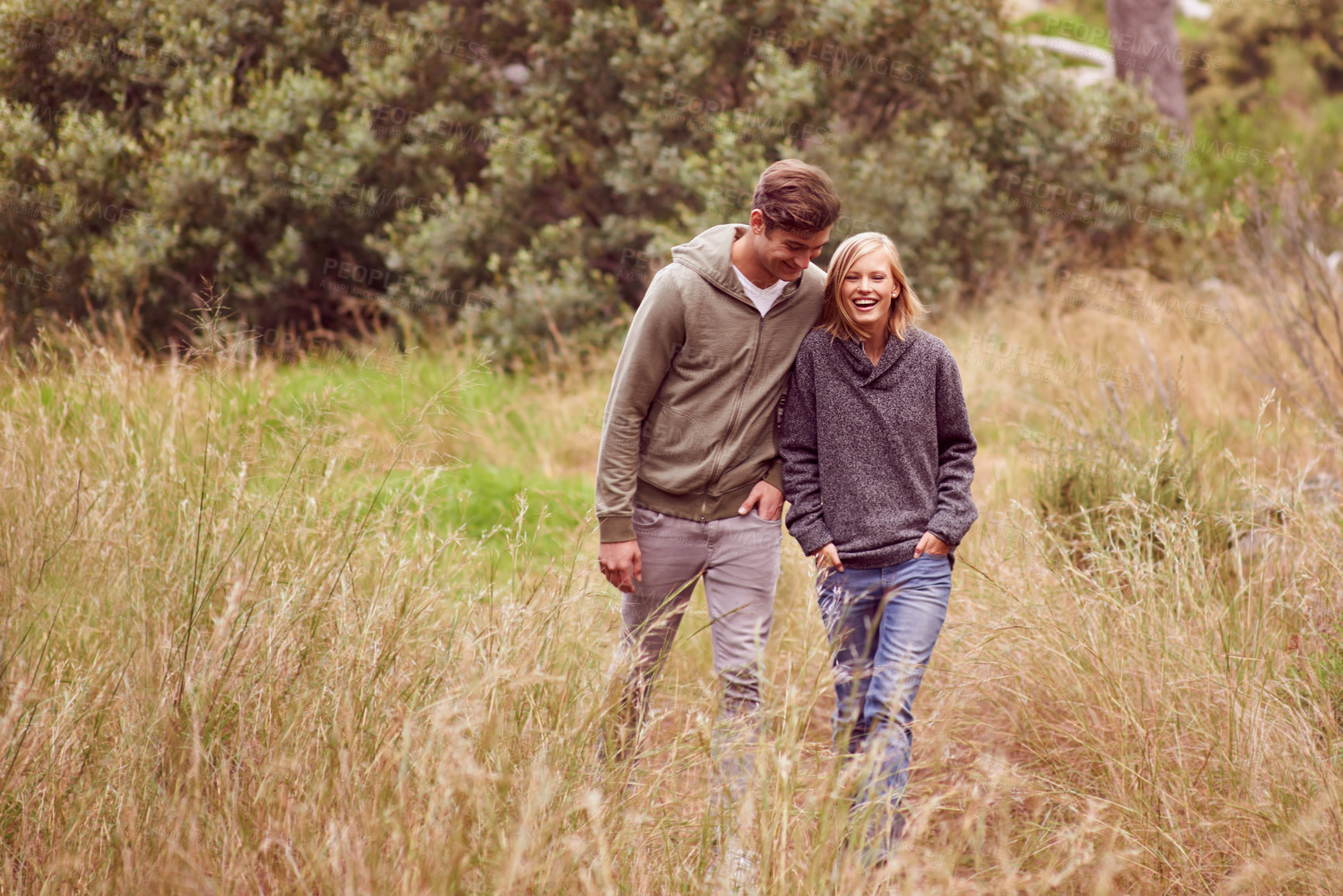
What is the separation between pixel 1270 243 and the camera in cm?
632

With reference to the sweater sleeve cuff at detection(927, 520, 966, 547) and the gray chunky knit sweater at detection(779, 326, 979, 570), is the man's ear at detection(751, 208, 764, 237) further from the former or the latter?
the sweater sleeve cuff at detection(927, 520, 966, 547)

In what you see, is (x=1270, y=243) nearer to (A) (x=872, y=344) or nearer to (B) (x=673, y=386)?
(A) (x=872, y=344)

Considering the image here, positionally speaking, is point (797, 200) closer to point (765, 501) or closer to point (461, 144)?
point (765, 501)

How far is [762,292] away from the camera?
3.18 m

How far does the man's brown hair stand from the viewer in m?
2.90

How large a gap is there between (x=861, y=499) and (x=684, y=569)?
1.79 feet

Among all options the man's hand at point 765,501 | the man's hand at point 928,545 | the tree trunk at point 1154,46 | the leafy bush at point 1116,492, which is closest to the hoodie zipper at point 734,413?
the man's hand at point 765,501

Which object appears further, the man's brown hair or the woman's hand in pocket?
the woman's hand in pocket

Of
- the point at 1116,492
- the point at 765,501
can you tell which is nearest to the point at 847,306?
the point at 765,501

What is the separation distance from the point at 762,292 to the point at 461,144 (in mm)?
6699

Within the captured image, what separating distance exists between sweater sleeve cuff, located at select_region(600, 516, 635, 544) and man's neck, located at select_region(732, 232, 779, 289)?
758 millimetres

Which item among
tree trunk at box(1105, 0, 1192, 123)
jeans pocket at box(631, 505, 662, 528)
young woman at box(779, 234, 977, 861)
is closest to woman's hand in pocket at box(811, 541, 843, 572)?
young woman at box(779, 234, 977, 861)

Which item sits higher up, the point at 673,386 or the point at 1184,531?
the point at 673,386

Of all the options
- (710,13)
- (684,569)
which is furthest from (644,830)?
(710,13)
